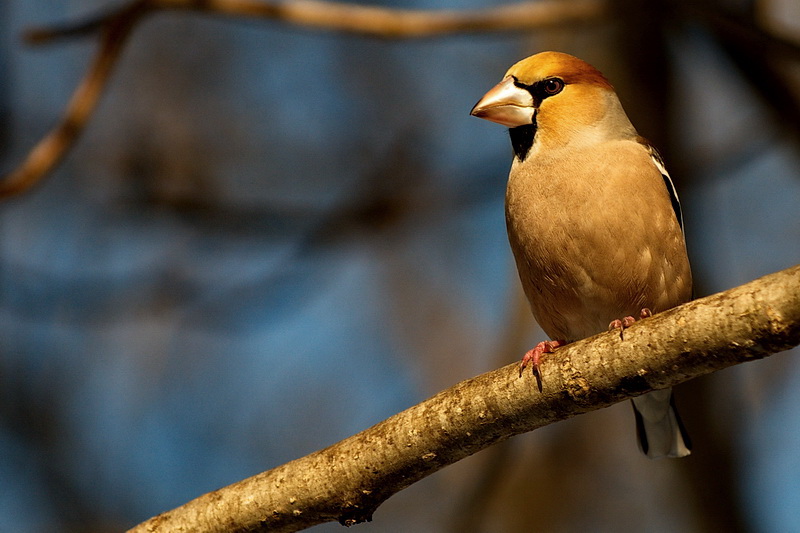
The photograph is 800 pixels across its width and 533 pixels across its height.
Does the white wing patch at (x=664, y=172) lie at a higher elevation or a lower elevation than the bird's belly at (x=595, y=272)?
higher

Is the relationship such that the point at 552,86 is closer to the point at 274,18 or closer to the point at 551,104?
the point at 551,104

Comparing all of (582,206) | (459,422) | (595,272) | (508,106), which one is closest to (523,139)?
(508,106)

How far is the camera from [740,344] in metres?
2.43

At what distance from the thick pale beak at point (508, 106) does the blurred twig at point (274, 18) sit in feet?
2.73

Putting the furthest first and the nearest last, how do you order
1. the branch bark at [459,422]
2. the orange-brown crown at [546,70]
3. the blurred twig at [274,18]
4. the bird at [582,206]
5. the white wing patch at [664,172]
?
the blurred twig at [274,18]
the orange-brown crown at [546,70]
the white wing patch at [664,172]
the bird at [582,206]
the branch bark at [459,422]

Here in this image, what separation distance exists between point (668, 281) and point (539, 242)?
56 centimetres

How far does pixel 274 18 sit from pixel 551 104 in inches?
60.9

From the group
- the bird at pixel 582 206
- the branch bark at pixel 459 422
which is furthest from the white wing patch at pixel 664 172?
the branch bark at pixel 459 422

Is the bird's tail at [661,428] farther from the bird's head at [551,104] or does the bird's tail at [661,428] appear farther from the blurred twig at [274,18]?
the blurred twig at [274,18]

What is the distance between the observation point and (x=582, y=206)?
3.73m

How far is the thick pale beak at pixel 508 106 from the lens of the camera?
410 cm

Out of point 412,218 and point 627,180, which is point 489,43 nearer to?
point 412,218

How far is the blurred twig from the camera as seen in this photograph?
436 centimetres

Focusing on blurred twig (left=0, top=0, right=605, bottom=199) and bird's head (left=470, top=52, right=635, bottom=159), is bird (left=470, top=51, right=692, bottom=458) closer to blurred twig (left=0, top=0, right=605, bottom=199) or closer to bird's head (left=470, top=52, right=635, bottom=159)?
bird's head (left=470, top=52, right=635, bottom=159)
